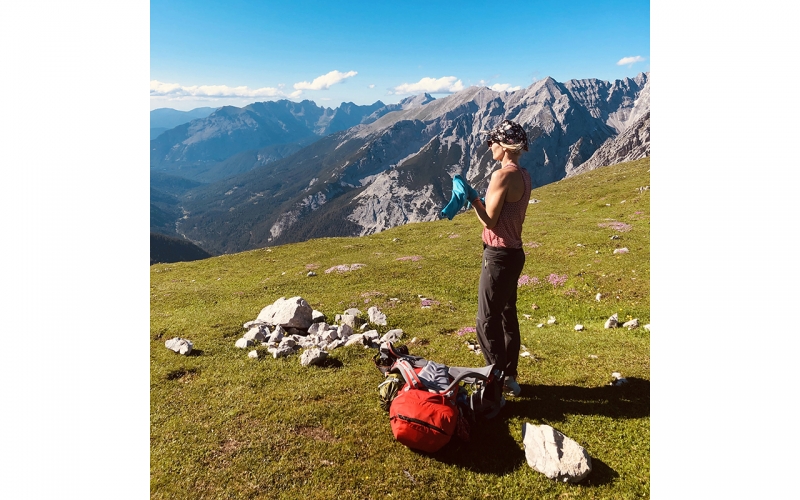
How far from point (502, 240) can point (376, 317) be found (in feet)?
32.9

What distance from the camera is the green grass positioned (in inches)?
274

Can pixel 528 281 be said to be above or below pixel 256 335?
above

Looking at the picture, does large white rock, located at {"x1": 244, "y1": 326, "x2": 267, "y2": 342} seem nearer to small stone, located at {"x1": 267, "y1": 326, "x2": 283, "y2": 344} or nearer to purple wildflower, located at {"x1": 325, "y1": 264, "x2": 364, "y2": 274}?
small stone, located at {"x1": 267, "y1": 326, "x2": 283, "y2": 344}

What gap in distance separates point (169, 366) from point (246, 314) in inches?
259

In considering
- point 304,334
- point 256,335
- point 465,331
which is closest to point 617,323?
point 465,331

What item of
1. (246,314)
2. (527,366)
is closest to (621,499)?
(527,366)

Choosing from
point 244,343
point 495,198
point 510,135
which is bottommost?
point 244,343

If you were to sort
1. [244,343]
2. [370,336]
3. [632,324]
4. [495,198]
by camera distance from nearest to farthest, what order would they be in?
[495,198] → [370,336] → [244,343] → [632,324]

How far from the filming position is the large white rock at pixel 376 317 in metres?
16.9

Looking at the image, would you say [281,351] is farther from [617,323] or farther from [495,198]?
[617,323]

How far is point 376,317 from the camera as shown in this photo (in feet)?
56.6

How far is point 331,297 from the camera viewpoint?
2261 centimetres

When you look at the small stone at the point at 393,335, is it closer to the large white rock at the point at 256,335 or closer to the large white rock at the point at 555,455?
the large white rock at the point at 256,335

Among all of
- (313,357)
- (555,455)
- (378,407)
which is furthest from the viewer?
(313,357)
